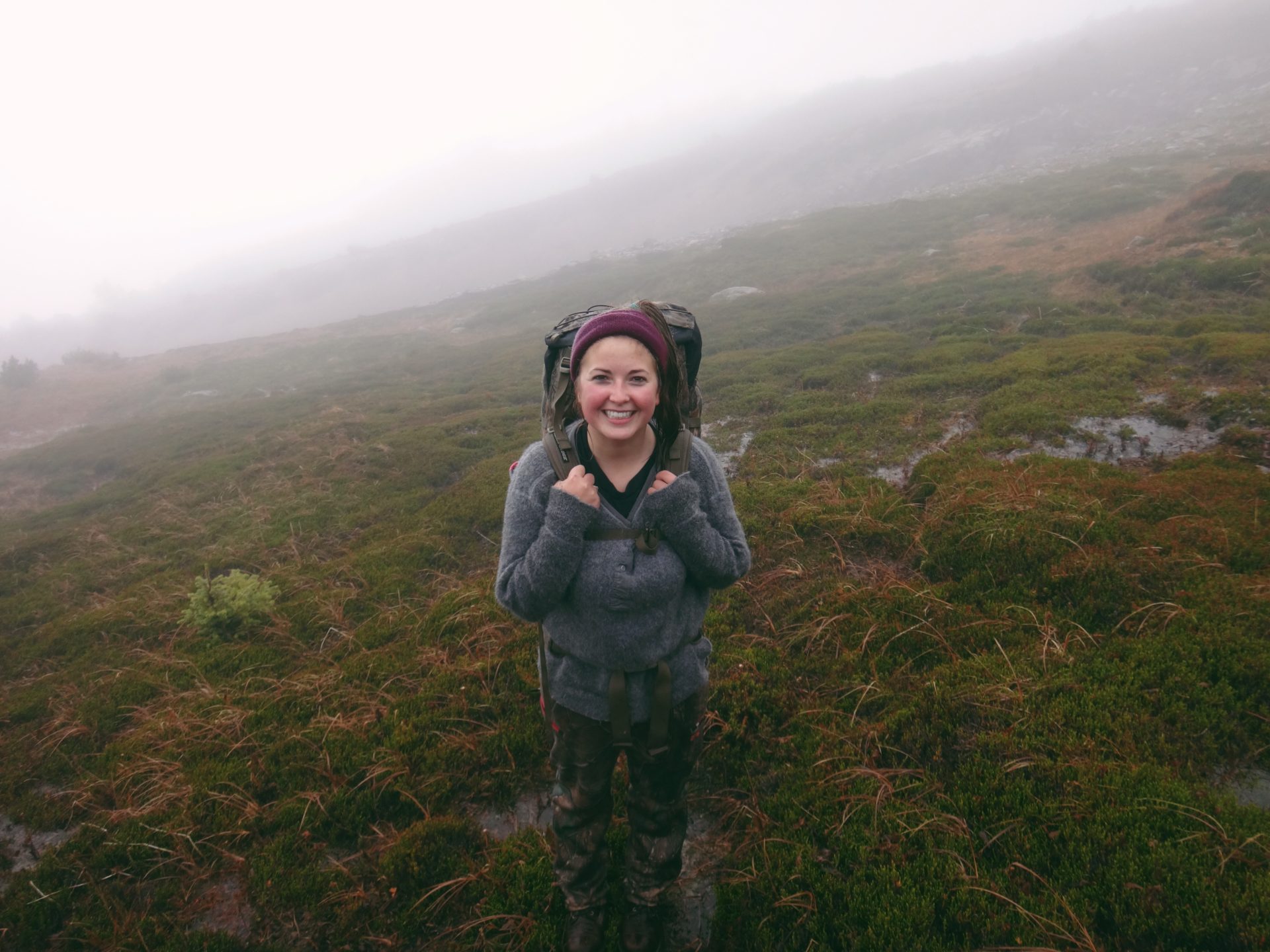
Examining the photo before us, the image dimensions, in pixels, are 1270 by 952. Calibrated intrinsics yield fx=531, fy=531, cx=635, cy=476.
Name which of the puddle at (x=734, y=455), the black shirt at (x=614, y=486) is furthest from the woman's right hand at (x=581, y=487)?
the puddle at (x=734, y=455)

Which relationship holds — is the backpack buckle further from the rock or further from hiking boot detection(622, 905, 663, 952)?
the rock

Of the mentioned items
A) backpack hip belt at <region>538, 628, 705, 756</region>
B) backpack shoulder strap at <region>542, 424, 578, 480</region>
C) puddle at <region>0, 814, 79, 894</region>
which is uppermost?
backpack shoulder strap at <region>542, 424, 578, 480</region>

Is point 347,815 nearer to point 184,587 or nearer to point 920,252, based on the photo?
point 184,587

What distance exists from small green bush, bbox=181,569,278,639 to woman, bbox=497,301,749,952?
730cm

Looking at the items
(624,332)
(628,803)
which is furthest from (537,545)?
(628,803)

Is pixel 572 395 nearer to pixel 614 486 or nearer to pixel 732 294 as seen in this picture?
pixel 614 486

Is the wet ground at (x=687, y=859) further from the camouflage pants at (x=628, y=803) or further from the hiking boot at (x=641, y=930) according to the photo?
the camouflage pants at (x=628, y=803)

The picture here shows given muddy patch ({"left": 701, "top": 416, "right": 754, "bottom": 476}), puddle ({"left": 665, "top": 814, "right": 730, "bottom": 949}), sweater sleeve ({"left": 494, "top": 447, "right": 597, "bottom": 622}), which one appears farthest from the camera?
muddy patch ({"left": 701, "top": 416, "right": 754, "bottom": 476})

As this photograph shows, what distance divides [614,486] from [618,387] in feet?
2.01

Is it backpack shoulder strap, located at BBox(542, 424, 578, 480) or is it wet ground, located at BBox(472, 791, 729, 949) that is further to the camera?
wet ground, located at BBox(472, 791, 729, 949)

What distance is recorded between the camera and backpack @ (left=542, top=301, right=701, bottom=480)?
300cm

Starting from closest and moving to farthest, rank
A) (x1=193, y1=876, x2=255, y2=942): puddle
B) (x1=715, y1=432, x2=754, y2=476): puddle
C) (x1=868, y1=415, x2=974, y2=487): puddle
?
(x1=193, y1=876, x2=255, y2=942): puddle → (x1=868, y1=415, x2=974, y2=487): puddle → (x1=715, y1=432, x2=754, y2=476): puddle

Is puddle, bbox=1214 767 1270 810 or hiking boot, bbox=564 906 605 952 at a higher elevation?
hiking boot, bbox=564 906 605 952

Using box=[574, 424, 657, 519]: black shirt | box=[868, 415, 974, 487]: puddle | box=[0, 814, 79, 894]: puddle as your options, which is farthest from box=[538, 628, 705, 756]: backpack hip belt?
box=[868, 415, 974, 487]: puddle
